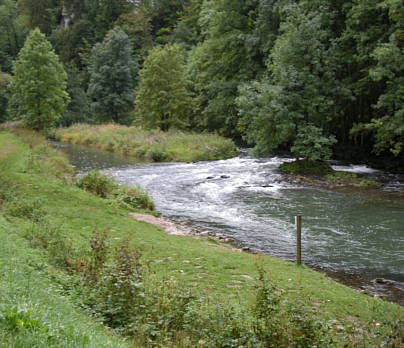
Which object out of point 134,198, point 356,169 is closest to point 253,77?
point 356,169

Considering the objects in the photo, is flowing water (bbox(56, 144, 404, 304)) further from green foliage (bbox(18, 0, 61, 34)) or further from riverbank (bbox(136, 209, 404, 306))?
green foliage (bbox(18, 0, 61, 34))

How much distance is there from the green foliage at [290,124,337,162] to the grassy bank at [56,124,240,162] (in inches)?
348

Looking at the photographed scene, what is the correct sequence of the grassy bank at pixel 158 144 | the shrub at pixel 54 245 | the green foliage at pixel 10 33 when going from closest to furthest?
the shrub at pixel 54 245
the grassy bank at pixel 158 144
the green foliage at pixel 10 33

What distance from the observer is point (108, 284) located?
687 cm

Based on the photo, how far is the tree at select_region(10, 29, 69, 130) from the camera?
42531 mm

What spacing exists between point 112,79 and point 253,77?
31.5 m

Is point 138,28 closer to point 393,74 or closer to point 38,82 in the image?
point 38,82

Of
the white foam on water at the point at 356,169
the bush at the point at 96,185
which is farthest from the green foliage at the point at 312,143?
the bush at the point at 96,185

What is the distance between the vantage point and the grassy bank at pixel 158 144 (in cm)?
3531

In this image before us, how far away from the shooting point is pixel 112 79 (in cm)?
6488

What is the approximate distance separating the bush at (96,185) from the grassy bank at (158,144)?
48.6ft

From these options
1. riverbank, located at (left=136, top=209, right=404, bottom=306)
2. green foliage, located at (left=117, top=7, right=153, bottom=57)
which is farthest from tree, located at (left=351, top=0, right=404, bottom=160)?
green foliage, located at (left=117, top=7, right=153, bottom=57)

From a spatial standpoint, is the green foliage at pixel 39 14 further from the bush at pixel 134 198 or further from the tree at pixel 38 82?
the bush at pixel 134 198

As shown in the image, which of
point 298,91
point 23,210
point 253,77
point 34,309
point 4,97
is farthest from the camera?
point 4,97
